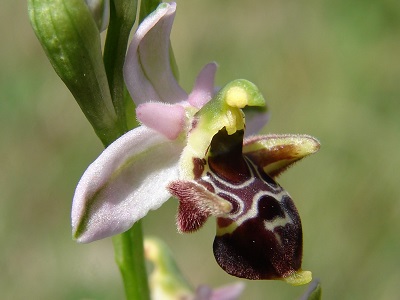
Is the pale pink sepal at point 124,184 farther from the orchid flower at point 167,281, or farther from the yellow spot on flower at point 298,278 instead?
the orchid flower at point 167,281

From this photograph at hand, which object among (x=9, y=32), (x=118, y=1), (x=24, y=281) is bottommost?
(x=24, y=281)

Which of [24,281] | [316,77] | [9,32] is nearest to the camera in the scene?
[24,281]

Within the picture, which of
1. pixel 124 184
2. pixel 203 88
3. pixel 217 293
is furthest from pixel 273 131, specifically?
pixel 124 184

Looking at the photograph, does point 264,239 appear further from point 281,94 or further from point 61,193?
point 281,94

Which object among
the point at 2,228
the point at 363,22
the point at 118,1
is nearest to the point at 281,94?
the point at 363,22

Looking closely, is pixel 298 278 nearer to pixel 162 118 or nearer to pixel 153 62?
pixel 162 118

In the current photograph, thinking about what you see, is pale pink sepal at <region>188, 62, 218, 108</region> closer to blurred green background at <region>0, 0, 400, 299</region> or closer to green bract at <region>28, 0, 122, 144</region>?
green bract at <region>28, 0, 122, 144</region>

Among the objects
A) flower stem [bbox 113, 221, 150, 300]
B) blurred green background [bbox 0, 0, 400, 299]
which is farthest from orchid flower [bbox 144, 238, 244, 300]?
blurred green background [bbox 0, 0, 400, 299]
